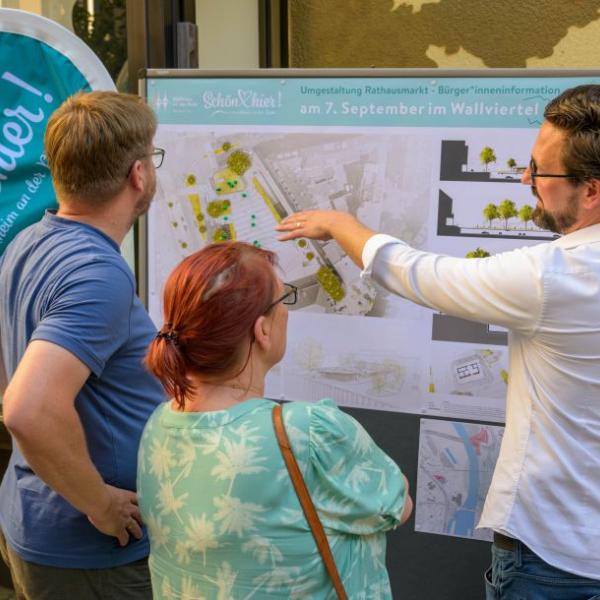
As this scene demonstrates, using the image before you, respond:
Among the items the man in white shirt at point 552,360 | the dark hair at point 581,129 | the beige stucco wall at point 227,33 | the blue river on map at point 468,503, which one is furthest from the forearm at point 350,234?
the beige stucco wall at point 227,33

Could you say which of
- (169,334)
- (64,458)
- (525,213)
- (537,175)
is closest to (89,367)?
(64,458)

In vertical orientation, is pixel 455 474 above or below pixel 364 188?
below

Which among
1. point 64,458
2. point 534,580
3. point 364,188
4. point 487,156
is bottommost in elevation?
point 534,580

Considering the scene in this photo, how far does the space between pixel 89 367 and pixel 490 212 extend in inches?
53.5

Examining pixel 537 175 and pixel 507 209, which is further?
pixel 507 209

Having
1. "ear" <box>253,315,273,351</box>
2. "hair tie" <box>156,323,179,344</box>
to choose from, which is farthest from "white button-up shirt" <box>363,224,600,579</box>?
"hair tie" <box>156,323,179,344</box>

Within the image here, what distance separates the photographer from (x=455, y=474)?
253 cm

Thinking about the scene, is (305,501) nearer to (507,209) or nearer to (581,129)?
(581,129)

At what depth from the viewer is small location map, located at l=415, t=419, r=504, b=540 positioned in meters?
2.49

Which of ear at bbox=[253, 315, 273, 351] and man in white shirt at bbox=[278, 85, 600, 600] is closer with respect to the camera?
ear at bbox=[253, 315, 273, 351]

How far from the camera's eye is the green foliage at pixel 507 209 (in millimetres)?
2371

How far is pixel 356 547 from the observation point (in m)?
1.41

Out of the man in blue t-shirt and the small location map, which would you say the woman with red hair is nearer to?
the man in blue t-shirt

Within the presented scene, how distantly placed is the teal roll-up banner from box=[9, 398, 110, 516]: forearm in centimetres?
146
